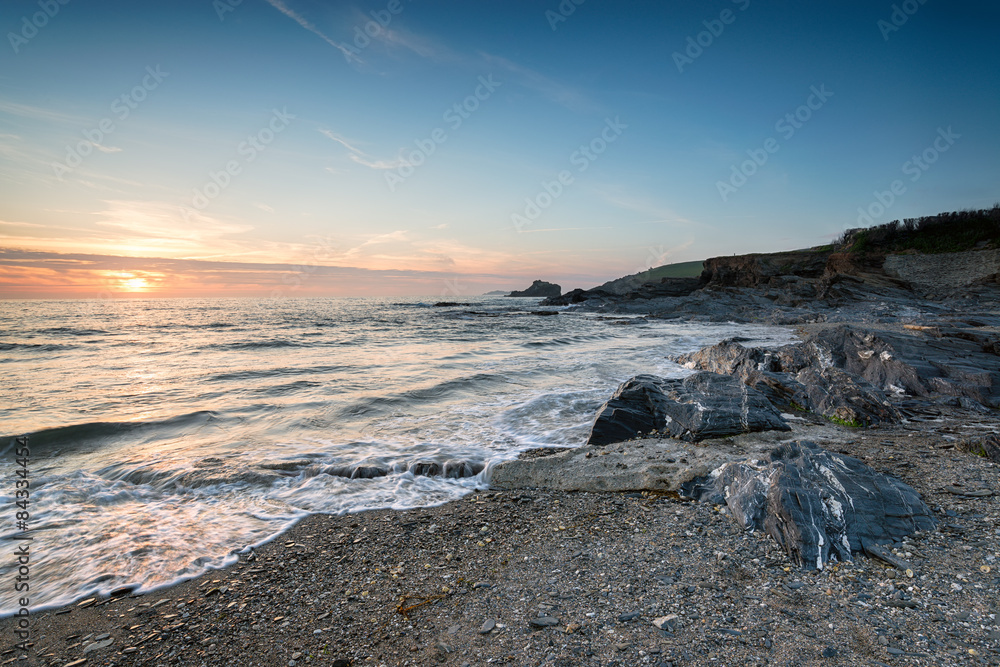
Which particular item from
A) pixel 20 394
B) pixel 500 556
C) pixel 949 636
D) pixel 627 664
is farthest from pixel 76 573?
pixel 20 394

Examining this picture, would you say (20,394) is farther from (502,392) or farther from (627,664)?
(627,664)

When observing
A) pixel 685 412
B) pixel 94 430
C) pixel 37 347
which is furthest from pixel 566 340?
pixel 37 347

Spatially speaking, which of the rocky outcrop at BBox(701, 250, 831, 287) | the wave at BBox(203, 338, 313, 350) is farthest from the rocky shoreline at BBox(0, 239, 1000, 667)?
the rocky outcrop at BBox(701, 250, 831, 287)

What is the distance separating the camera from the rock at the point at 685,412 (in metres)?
6.92

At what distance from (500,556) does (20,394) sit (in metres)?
14.9

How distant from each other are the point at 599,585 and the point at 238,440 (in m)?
7.12

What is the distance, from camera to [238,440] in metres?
7.87

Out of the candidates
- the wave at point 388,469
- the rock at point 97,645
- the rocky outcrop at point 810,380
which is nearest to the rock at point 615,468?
the wave at point 388,469

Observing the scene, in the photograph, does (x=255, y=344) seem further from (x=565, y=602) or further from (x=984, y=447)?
(x=984, y=447)

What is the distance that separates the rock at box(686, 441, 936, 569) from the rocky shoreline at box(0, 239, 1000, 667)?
Result: 6cm

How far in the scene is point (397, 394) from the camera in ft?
36.4

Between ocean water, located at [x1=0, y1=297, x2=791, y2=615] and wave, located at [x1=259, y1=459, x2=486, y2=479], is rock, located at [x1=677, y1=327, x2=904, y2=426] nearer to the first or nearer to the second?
ocean water, located at [x1=0, y1=297, x2=791, y2=615]

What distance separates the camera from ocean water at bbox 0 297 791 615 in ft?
15.0

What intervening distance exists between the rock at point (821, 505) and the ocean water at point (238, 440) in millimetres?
3207
